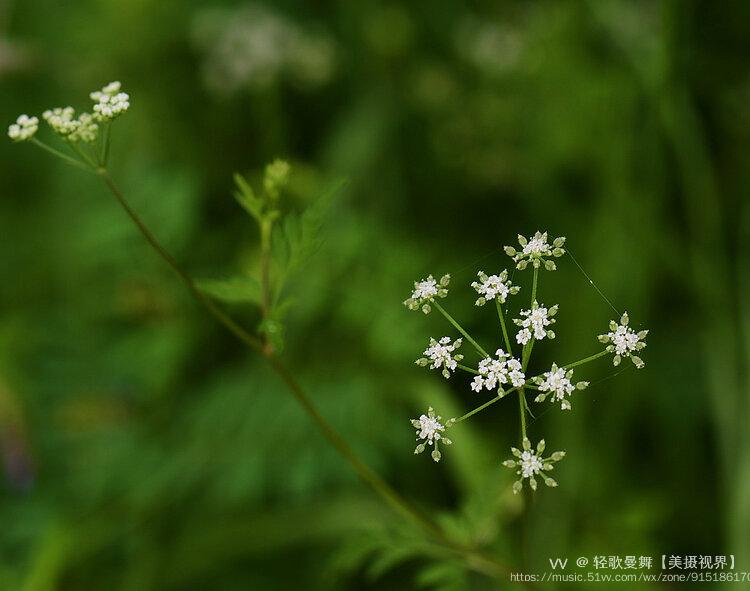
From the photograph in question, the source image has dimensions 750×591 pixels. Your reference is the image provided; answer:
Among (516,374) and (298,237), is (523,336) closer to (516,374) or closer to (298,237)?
(516,374)

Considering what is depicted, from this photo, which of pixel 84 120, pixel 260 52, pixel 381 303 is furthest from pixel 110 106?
pixel 260 52

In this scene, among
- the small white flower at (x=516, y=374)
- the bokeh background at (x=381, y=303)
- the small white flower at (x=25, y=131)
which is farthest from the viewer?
the bokeh background at (x=381, y=303)

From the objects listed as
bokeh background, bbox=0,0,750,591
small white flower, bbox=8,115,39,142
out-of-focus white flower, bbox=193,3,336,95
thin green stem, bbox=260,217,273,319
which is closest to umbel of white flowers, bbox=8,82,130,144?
small white flower, bbox=8,115,39,142

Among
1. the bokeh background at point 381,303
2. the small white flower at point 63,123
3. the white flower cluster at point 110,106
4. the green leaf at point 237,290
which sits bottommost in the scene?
the green leaf at point 237,290

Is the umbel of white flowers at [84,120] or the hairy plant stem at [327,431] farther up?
the umbel of white flowers at [84,120]

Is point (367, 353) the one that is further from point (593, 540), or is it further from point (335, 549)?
point (593, 540)

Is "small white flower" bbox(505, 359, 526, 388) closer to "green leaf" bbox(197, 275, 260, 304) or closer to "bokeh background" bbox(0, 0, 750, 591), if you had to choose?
"green leaf" bbox(197, 275, 260, 304)

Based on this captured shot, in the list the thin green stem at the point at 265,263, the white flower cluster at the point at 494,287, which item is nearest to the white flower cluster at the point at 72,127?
the thin green stem at the point at 265,263

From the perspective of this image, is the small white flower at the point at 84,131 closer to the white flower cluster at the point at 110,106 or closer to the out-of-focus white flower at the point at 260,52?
the white flower cluster at the point at 110,106
